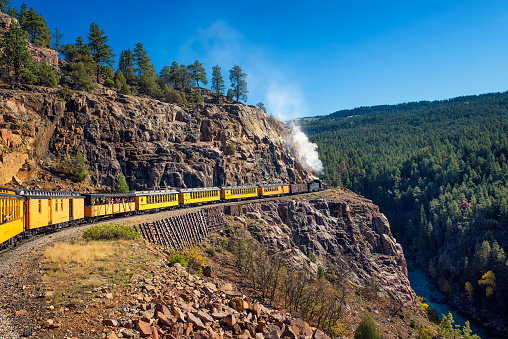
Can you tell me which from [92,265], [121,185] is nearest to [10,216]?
[92,265]

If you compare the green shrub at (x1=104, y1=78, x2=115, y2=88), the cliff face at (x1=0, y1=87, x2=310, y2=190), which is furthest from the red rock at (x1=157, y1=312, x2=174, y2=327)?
the green shrub at (x1=104, y1=78, x2=115, y2=88)

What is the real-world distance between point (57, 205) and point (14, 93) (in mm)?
28331

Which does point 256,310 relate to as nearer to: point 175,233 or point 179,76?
point 175,233

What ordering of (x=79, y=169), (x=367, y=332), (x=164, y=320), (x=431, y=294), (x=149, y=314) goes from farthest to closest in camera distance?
(x=431, y=294) → (x=79, y=169) → (x=367, y=332) → (x=149, y=314) → (x=164, y=320)

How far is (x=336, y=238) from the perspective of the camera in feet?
163

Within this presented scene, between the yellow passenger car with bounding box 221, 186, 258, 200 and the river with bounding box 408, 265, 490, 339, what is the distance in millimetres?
41225

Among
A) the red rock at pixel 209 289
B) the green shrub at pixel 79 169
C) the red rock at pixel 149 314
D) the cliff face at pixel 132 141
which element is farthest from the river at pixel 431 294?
the green shrub at pixel 79 169

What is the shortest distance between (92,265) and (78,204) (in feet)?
51.0

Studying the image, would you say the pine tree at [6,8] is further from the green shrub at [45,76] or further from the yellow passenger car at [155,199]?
the yellow passenger car at [155,199]

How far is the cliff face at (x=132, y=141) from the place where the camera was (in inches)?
1602

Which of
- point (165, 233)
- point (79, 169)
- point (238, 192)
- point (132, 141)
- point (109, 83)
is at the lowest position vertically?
point (165, 233)

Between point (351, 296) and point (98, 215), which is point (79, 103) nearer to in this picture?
point (98, 215)

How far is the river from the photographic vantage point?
54.2m

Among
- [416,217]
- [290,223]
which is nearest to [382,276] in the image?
[290,223]
